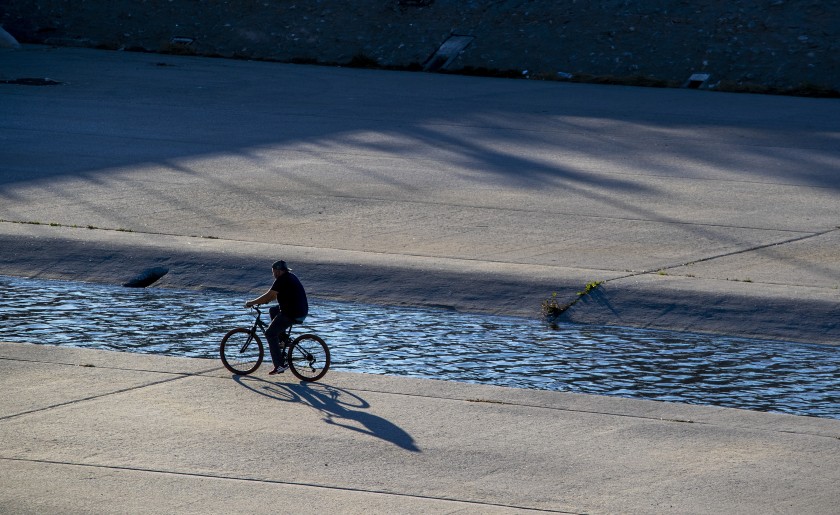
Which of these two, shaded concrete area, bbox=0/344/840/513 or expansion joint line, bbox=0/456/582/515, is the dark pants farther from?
expansion joint line, bbox=0/456/582/515

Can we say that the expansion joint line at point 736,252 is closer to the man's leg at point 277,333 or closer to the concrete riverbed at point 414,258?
the concrete riverbed at point 414,258

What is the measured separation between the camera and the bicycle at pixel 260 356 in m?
8.96

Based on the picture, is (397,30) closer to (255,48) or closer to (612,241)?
(255,48)

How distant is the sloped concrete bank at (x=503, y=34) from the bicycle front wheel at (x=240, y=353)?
74.6 feet

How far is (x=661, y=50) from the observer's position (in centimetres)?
3177

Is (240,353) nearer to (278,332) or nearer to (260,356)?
(260,356)

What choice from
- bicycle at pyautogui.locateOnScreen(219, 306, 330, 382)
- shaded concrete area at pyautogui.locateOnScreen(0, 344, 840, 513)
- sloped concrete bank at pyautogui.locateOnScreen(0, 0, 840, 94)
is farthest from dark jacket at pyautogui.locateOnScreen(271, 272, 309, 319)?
sloped concrete bank at pyautogui.locateOnScreen(0, 0, 840, 94)

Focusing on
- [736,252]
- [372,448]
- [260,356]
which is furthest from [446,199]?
[372,448]

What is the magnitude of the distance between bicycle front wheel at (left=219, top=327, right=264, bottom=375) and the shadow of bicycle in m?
0.10

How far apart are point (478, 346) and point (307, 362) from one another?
180 centimetres

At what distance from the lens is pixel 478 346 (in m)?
10.5

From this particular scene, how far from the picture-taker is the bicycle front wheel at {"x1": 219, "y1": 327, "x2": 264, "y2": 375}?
29.9 ft

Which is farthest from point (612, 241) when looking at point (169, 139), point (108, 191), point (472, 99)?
point (472, 99)

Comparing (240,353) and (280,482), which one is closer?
(280,482)
